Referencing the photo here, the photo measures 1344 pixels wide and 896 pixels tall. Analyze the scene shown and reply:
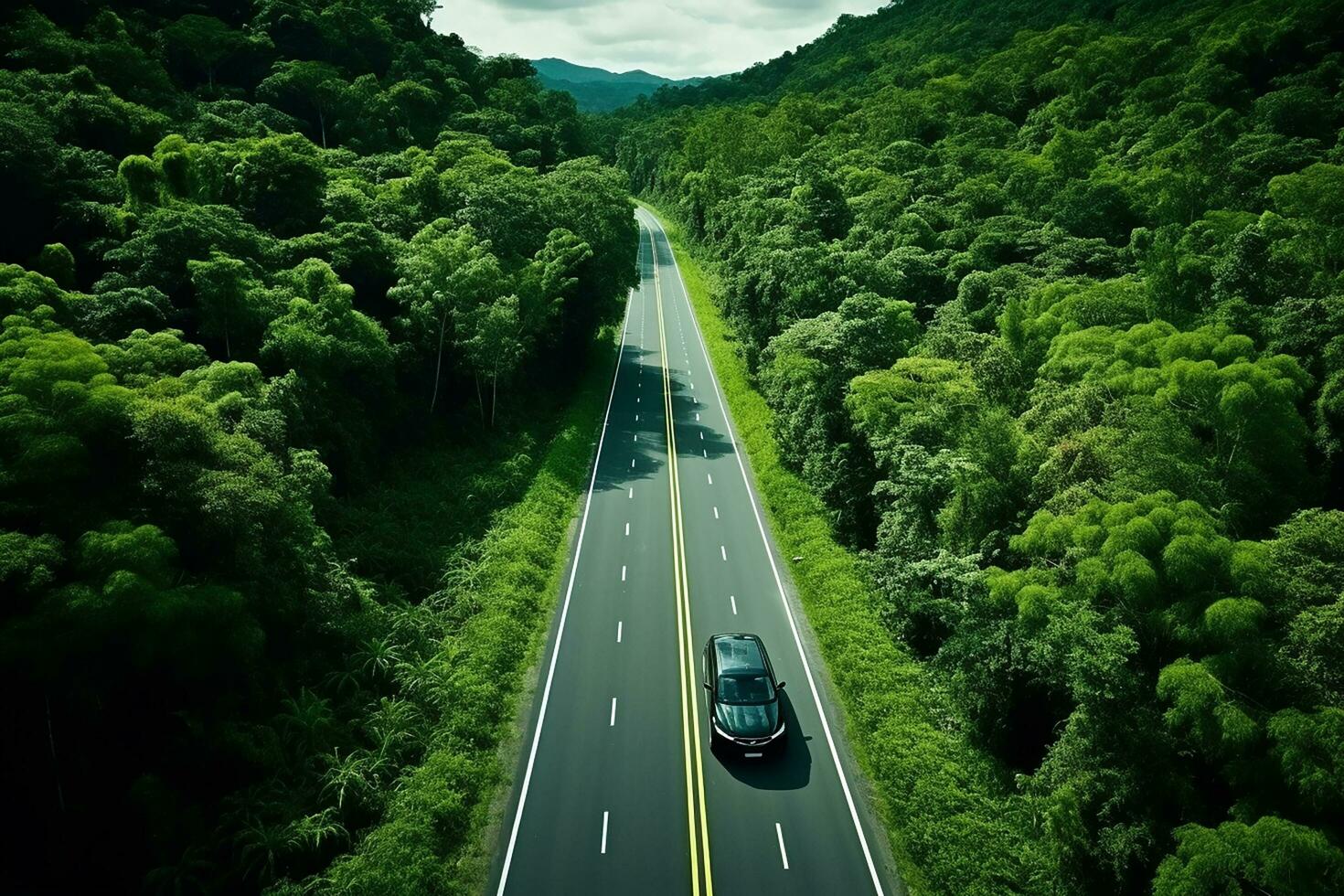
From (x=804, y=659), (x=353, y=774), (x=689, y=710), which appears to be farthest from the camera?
(x=804, y=659)

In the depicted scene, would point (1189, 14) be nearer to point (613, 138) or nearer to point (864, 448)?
point (864, 448)

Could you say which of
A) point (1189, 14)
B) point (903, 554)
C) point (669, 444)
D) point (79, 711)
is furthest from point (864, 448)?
point (1189, 14)

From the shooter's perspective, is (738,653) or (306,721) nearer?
(306,721)

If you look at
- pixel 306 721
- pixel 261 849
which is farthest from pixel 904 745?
pixel 306 721

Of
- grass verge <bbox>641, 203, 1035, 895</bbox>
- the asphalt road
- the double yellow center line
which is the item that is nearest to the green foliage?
grass verge <bbox>641, 203, 1035, 895</bbox>

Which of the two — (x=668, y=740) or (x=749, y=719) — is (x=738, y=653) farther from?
(x=668, y=740)

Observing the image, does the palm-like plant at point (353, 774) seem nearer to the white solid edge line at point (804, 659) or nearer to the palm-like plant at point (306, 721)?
the palm-like plant at point (306, 721)

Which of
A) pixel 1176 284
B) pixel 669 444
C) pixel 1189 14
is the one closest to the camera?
pixel 1176 284
